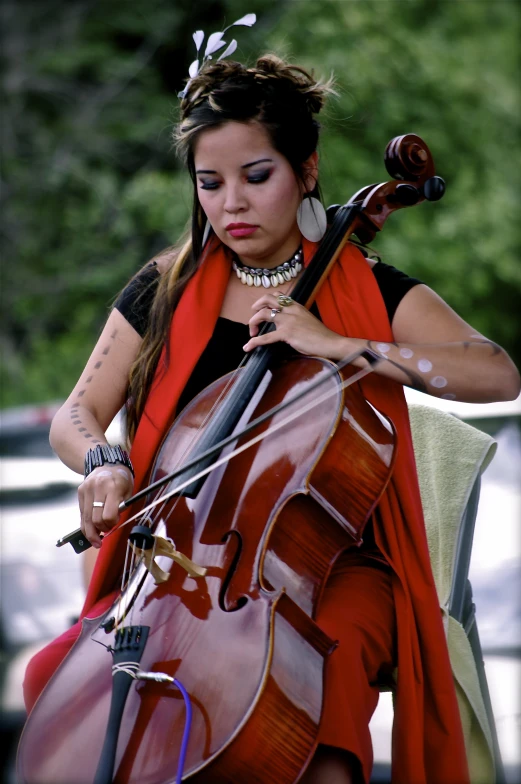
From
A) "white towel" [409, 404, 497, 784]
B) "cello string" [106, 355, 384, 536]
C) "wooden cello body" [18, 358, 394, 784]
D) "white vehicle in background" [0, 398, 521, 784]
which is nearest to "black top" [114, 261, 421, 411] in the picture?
"wooden cello body" [18, 358, 394, 784]

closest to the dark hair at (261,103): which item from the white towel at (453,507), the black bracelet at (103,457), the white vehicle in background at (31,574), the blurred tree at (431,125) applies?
the black bracelet at (103,457)

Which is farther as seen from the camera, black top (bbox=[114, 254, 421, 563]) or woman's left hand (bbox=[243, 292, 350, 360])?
black top (bbox=[114, 254, 421, 563])

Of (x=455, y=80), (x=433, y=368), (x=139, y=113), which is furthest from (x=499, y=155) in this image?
(x=433, y=368)

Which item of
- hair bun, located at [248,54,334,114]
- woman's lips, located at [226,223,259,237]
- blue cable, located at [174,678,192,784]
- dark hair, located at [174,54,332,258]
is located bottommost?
blue cable, located at [174,678,192,784]

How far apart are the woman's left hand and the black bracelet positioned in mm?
299

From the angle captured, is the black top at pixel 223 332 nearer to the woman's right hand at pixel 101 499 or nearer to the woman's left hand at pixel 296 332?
the woman's left hand at pixel 296 332

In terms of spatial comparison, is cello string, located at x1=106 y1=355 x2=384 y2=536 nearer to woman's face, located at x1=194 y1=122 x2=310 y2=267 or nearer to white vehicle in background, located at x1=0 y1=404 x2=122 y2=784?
woman's face, located at x1=194 y1=122 x2=310 y2=267

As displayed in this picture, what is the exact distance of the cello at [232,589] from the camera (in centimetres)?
147

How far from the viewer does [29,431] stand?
4.35 metres

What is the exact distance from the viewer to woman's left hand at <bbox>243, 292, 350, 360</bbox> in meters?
1.89

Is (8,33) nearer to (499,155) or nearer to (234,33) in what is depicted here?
(234,33)

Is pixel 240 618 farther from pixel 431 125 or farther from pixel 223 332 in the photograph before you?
pixel 431 125

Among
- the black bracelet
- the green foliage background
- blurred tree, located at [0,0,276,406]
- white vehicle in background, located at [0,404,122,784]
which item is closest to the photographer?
the black bracelet

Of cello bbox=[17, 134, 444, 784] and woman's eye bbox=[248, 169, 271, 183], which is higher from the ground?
woman's eye bbox=[248, 169, 271, 183]
